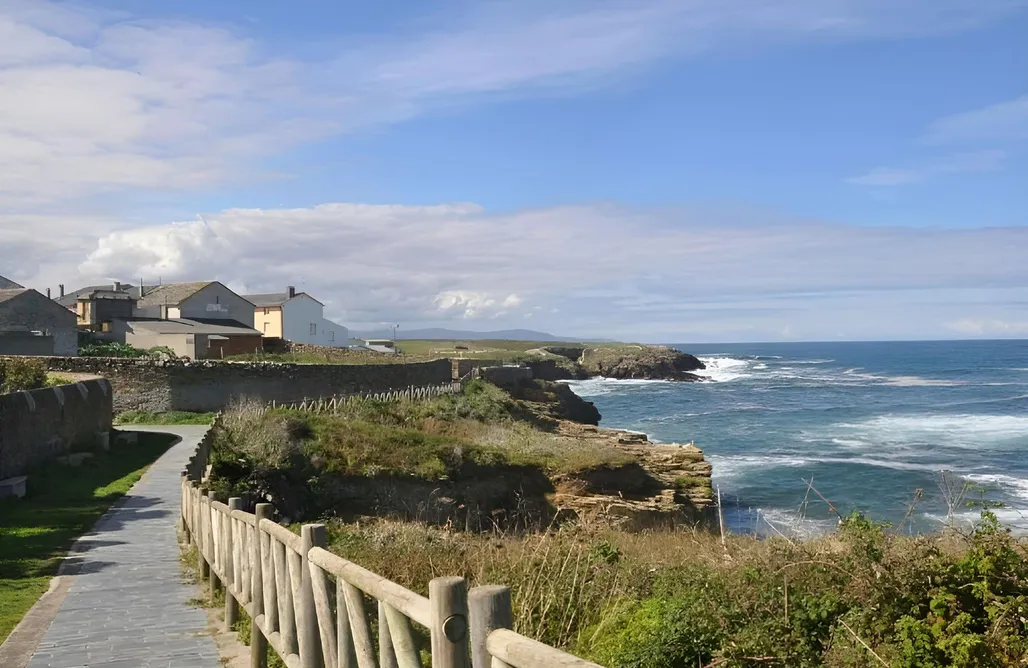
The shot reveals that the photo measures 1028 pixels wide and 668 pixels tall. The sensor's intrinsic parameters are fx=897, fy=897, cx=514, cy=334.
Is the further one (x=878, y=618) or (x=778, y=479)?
(x=778, y=479)

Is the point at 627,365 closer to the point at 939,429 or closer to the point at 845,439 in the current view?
the point at 939,429

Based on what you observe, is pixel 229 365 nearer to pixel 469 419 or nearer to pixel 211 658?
pixel 469 419

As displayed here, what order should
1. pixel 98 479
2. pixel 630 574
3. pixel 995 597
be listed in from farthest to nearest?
pixel 98 479
pixel 630 574
pixel 995 597

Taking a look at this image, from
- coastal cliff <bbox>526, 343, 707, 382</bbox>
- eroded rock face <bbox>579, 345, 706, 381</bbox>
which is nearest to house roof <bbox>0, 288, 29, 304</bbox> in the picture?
coastal cliff <bbox>526, 343, 707, 382</bbox>

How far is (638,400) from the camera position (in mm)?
72125

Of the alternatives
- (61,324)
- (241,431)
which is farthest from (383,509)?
(61,324)

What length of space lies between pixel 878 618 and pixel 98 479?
17.1 metres

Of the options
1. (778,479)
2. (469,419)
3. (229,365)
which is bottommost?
(778,479)

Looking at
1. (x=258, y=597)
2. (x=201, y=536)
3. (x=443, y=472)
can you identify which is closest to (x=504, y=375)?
(x=443, y=472)

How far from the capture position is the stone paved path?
7238 millimetres

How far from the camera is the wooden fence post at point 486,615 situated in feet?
9.20

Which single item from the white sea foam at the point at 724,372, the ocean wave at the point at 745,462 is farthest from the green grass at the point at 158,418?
the white sea foam at the point at 724,372

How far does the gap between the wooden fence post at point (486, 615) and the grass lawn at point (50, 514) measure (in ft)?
22.3

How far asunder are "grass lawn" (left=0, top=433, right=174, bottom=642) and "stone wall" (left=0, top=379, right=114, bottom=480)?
480mm
